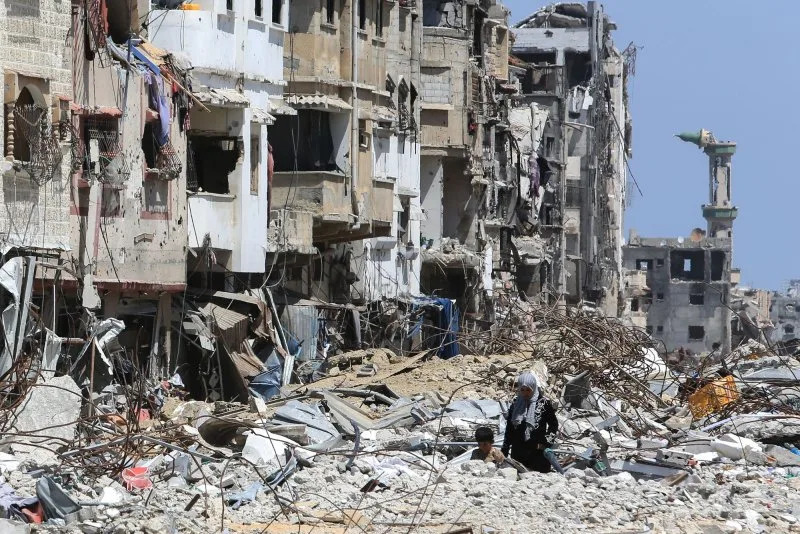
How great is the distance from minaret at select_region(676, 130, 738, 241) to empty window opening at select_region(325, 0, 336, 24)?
104441 mm

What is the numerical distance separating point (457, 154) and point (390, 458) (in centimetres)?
3258

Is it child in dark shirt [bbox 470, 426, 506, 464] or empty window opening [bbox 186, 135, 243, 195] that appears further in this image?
empty window opening [bbox 186, 135, 243, 195]

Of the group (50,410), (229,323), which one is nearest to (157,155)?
(229,323)

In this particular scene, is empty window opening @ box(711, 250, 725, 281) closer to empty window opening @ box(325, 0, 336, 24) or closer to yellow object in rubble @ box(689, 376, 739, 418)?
empty window opening @ box(325, 0, 336, 24)

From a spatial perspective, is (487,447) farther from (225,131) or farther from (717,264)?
(717,264)

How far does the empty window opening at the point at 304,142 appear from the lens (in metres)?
36.2

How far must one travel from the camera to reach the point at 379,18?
39.6 m

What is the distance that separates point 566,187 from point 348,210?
52452 mm

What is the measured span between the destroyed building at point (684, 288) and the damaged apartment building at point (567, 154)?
1163 centimetres

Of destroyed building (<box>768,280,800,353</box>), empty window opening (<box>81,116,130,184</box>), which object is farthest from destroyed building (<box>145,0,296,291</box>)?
destroyed building (<box>768,280,800,353</box>)

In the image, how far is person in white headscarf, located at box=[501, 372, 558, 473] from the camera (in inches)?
724

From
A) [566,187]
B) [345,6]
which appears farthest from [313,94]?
[566,187]

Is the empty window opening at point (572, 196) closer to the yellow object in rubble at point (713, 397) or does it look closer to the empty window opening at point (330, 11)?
the empty window opening at point (330, 11)

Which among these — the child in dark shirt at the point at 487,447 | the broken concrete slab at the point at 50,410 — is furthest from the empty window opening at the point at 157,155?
the child in dark shirt at the point at 487,447
